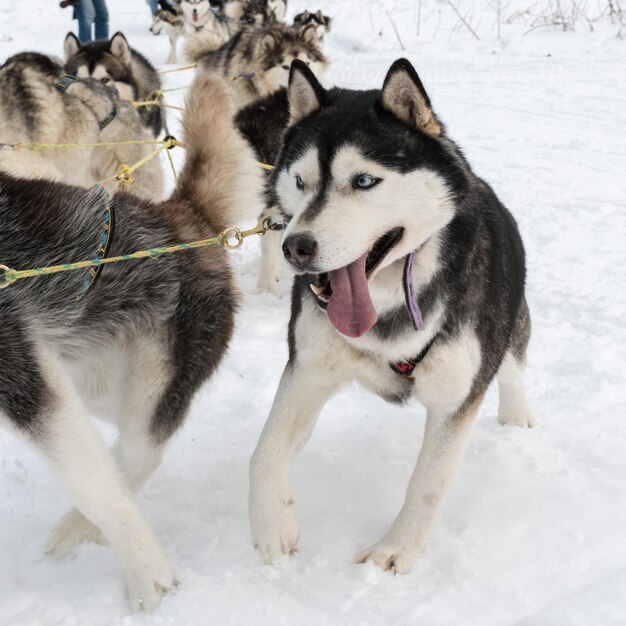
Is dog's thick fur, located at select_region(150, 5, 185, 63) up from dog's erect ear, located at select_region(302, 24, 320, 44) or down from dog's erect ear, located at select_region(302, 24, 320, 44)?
down

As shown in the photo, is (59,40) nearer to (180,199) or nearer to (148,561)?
(180,199)

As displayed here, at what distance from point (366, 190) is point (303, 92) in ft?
1.19

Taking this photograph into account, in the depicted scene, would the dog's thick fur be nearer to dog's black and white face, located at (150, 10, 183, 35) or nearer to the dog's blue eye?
dog's black and white face, located at (150, 10, 183, 35)

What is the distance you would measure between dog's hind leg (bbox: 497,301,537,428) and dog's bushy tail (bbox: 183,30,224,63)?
4.65 m

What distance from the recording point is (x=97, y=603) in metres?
1.76

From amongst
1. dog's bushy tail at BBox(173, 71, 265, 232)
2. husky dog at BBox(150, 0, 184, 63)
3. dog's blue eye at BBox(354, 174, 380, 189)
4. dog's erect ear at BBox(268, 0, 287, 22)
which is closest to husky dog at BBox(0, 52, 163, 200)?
dog's bushy tail at BBox(173, 71, 265, 232)

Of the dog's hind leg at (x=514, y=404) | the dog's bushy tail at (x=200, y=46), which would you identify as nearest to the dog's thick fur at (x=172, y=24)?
the dog's bushy tail at (x=200, y=46)

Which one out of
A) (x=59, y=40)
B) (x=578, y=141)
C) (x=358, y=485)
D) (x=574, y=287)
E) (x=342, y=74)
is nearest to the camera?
(x=358, y=485)

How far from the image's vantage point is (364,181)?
59.4 inches

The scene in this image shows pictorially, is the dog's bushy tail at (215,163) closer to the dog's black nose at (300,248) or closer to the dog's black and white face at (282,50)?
the dog's black nose at (300,248)

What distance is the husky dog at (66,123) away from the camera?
3.69 meters

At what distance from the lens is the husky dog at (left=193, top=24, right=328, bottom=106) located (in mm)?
5262

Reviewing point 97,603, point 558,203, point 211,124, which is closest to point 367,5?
point 558,203

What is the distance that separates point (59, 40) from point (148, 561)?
10295mm
